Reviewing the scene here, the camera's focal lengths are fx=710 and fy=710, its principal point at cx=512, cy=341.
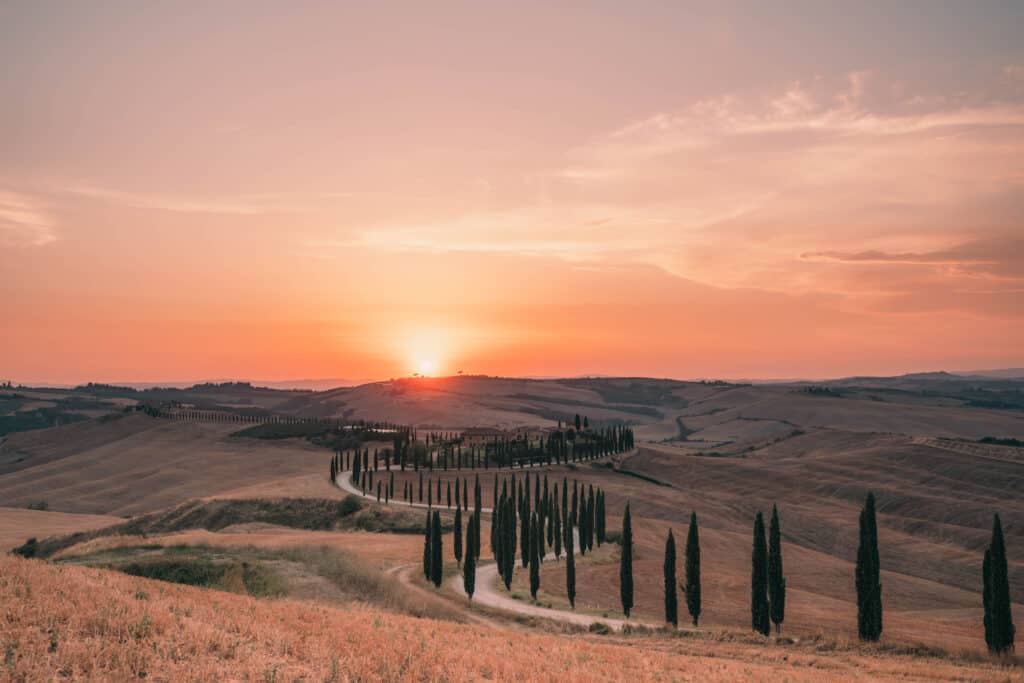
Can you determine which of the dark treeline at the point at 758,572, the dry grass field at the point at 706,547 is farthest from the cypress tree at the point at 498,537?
the dry grass field at the point at 706,547

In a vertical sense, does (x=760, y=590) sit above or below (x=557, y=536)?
above

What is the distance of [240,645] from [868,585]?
4856 centimetres

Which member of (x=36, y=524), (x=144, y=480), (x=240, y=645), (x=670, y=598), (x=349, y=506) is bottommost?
(x=144, y=480)

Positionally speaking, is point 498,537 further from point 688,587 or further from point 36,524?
point 36,524

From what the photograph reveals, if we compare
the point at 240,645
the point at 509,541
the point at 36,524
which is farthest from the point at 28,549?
the point at 240,645

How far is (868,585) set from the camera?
5356 centimetres

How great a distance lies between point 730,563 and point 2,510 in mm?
129848

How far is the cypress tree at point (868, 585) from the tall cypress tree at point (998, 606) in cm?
703

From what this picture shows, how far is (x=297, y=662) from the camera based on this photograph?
20594 millimetres

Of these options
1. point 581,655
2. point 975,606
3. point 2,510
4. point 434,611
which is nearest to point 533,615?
point 434,611

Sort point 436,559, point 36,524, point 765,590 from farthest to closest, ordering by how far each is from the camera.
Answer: point 36,524, point 436,559, point 765,590

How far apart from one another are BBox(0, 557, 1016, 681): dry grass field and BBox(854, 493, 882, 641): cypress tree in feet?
64.2

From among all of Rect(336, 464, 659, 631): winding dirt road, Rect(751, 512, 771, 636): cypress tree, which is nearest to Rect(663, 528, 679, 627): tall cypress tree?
Rect(336, 464, 659, 631): winding dirt road

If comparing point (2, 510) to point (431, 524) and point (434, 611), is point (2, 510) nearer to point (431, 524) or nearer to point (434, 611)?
point (431, 524)
